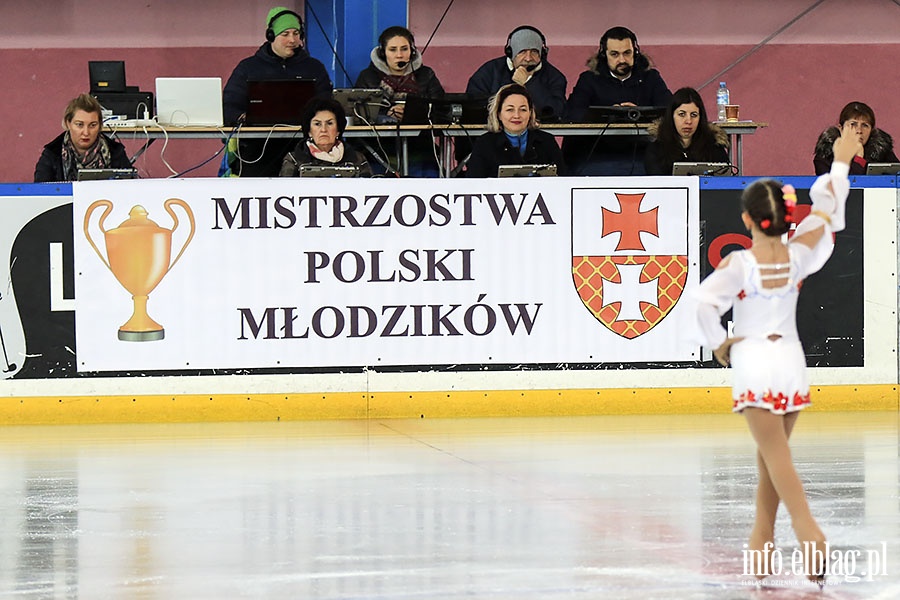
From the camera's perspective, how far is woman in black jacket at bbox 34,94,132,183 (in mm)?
9547

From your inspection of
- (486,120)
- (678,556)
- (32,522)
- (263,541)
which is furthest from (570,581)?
(486,120)

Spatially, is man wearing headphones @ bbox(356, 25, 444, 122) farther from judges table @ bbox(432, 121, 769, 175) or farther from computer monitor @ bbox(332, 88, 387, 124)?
judges table @ bbox(432, 121, 769, 175)

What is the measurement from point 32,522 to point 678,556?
8.30 feet

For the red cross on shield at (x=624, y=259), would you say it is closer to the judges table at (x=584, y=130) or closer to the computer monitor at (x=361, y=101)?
the judges table at (x=584, y=130)

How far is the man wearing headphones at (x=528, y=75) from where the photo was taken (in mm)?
11508

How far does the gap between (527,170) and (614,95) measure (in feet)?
8.15

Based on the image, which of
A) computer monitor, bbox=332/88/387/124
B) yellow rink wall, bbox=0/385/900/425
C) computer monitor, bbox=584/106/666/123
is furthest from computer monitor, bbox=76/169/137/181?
computer monitor, bbox=584/106/666/123

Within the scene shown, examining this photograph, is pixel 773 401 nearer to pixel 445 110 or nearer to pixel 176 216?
pixel 176 216

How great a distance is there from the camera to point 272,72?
37.4 feet

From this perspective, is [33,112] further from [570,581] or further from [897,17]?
[570,581]

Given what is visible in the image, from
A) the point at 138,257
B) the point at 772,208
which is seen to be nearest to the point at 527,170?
the point at 138,257

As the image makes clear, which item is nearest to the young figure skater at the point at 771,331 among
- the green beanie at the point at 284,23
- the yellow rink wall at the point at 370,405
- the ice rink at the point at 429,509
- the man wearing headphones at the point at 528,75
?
the ice rink at the point at 429,509

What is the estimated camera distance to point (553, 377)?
9.20 metres

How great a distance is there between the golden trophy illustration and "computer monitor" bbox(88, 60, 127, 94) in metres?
2.53
